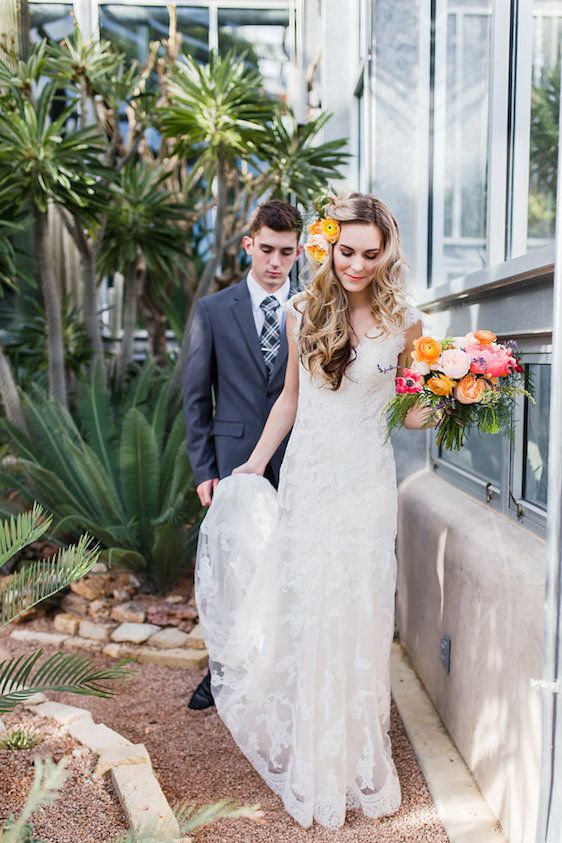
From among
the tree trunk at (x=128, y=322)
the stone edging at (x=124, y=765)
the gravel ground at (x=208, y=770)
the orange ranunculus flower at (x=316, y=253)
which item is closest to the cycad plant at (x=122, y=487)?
the gravel ground at (x=208, y=770)

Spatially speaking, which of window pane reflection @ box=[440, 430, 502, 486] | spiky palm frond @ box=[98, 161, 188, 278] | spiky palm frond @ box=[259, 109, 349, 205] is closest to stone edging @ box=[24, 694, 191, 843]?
window pane reflection @ box=[440, 430, 502, 486]

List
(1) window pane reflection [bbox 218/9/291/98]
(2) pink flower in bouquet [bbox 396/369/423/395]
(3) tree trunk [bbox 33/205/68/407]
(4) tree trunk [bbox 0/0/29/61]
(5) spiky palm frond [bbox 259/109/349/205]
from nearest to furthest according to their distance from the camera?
(2) pink flower in bouquet [bbox 396/369/423/395], (4) tree trunk [bbox 0/0/29/61], (3) tree trunk [bbox 33/205/68/407], (5) spiky palm frond [bbox 259/109/349/205], (1) window pane reflection [bbox 218/9/291/98]

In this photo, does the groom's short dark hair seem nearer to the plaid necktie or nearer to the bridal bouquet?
the plaid necktie

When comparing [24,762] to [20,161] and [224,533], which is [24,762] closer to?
[224,533]

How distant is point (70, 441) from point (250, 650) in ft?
7.28

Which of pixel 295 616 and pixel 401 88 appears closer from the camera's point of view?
pixel 295 616

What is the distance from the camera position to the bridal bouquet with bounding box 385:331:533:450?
6.82ft

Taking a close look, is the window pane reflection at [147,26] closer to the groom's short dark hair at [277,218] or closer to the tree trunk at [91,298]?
the tree trunk at [91,298]

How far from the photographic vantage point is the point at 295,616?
2.73 meters

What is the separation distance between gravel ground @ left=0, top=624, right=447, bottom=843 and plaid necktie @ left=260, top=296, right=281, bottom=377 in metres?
→ 1.48

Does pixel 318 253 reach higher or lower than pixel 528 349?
higher

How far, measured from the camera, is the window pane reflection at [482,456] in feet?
10.1

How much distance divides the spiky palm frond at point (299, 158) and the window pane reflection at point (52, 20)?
4.64 meters

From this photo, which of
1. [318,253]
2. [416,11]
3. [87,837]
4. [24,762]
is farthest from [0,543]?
[416,11]
